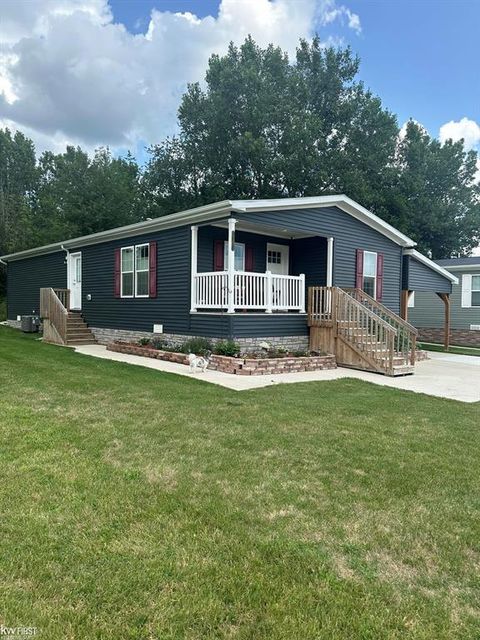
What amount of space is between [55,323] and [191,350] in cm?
547

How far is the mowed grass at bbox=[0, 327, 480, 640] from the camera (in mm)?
1929

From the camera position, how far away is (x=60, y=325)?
13.0 metres

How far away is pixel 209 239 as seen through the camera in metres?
11.1

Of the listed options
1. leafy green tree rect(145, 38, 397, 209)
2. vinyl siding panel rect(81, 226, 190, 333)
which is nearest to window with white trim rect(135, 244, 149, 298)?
vinyl siding panel rect(81, 226, 190, 333)

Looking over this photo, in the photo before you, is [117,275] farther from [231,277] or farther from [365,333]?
[365,333]

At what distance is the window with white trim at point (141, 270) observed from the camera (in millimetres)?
12195

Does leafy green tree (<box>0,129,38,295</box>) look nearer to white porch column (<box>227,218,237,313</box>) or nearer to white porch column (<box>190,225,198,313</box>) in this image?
white porch column (<box>190,225,198,313</box>)

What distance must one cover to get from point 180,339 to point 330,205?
5105mm

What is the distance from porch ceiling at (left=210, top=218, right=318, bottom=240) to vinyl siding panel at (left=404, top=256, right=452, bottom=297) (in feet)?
13.0

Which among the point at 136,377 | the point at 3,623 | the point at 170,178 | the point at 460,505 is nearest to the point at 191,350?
the point at 136,377

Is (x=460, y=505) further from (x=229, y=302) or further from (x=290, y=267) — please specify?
Result: (x=290, y=267)

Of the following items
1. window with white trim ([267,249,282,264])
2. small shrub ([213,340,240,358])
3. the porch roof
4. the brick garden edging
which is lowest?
the brick garden edging

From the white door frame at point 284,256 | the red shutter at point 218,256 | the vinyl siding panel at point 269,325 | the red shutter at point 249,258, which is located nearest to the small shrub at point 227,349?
the vinyl siding panel at point 269,325

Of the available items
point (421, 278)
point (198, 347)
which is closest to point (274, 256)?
point (198, 347)
